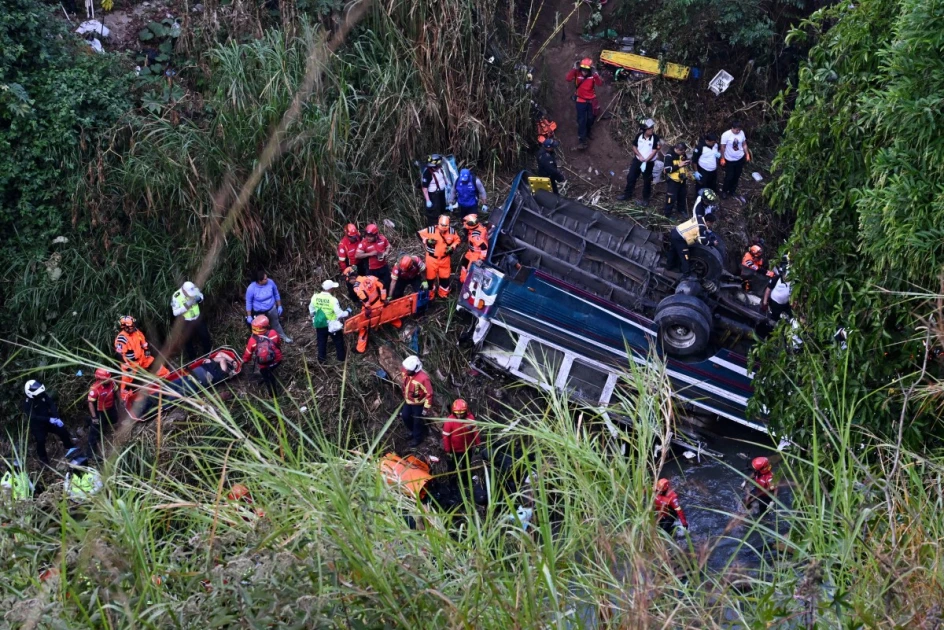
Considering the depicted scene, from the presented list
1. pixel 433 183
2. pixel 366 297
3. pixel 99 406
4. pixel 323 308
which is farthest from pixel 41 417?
pixel 433 183

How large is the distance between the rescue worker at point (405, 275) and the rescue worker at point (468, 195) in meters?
1.23

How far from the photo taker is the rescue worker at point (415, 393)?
8.67m

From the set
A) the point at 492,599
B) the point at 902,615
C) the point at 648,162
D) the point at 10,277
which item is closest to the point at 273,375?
the point at 10,277

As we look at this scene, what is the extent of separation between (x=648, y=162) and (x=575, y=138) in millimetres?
1800

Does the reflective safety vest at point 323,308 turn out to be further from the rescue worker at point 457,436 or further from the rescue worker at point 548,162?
the rescue worker at point 548,162

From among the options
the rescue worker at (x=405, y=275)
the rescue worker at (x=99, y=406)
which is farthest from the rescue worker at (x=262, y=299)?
the rescue worker at (x=99, y=406)

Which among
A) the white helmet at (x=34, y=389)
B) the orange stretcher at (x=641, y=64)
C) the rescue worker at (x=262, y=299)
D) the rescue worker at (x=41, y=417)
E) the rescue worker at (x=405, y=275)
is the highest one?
the orange stretcher at (x=641, y=64)

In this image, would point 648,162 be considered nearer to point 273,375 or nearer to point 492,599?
point 273,375

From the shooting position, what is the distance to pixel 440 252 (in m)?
10.3

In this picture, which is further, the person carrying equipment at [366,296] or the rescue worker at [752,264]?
the rescue worker at [752,264]

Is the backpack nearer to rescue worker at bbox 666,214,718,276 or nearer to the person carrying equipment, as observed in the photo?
the person carrying equipment

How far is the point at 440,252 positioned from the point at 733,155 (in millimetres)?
4431

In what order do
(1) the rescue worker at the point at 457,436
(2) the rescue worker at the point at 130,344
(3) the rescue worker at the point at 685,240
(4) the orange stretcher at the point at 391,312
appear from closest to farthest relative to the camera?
(1) the rescue worker at the point at 457,436
(2) the rescue worker at the point at 130,344
(3) the rescue worker at the point at 685,240
(4) the orange stretcher at the point at 391,312

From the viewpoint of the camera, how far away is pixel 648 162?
11.8m
